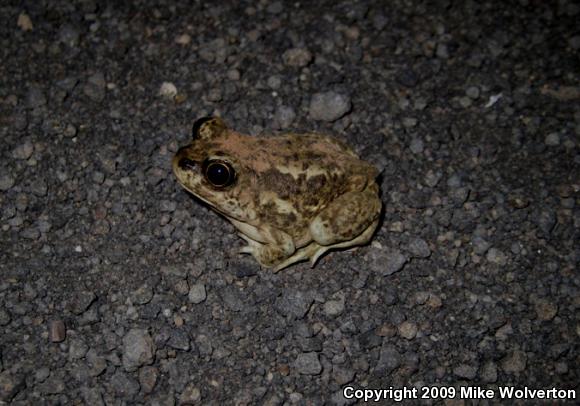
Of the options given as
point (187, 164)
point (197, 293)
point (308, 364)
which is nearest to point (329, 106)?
point (187, 164)

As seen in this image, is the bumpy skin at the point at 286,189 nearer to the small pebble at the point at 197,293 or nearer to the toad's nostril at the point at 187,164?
the toad's nostril at the point at 187,164

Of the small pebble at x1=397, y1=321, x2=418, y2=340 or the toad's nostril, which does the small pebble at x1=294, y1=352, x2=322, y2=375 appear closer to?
the small pebble at x1=397, y1=321, x2=418, y2=340

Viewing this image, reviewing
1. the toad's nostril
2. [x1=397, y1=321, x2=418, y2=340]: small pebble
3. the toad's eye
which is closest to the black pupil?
the toad's eye

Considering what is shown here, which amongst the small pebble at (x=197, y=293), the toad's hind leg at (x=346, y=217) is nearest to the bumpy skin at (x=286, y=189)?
the toad's hind leg at (x=346, y=217)

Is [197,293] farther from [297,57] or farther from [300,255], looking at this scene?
[297,57]

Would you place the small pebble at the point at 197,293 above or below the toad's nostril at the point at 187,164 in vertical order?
below

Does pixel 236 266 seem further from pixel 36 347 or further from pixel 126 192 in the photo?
pixel 36 347

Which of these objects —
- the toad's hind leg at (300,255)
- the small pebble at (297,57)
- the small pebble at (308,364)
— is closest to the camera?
the small pebble at (308,364)
